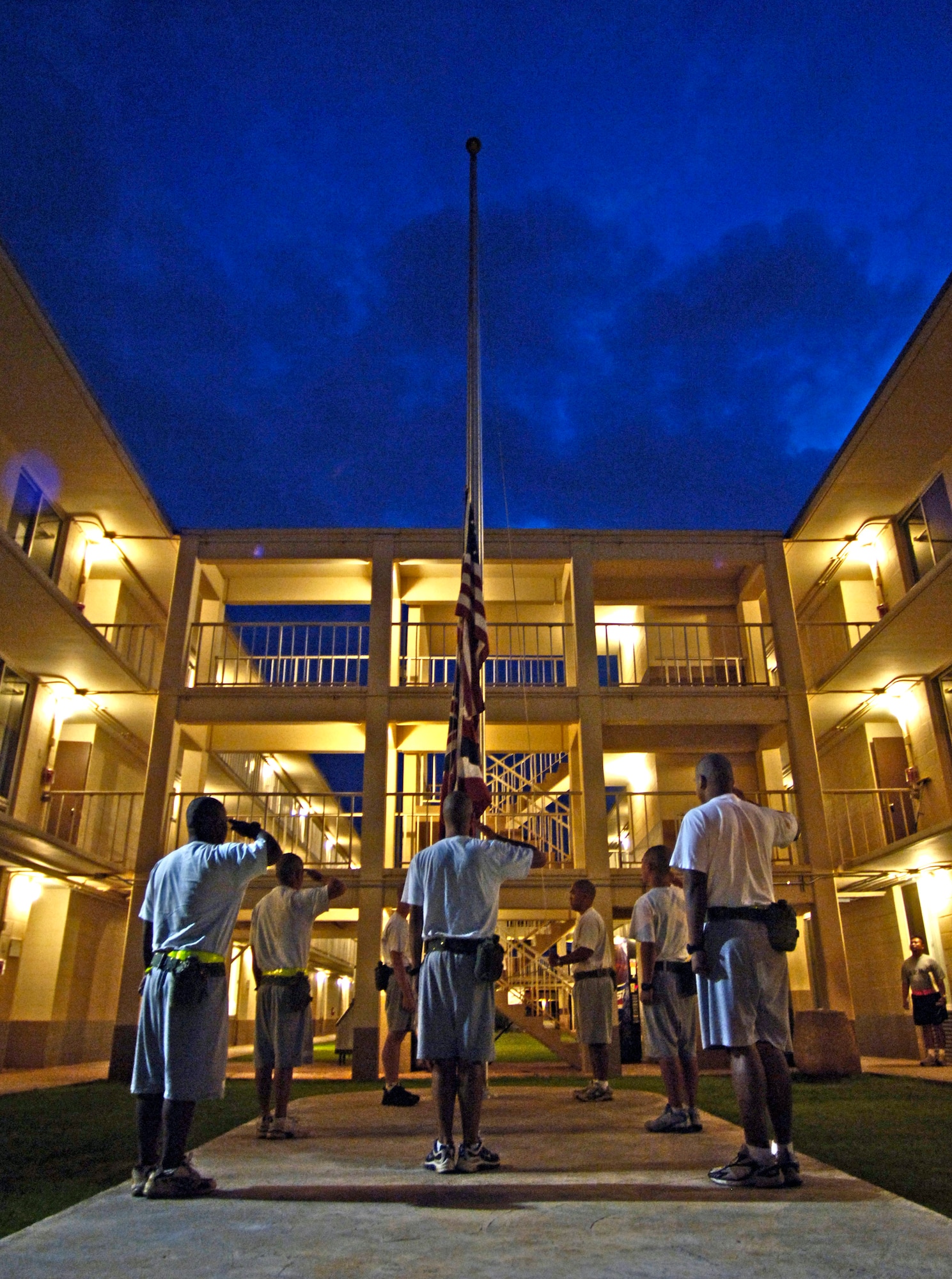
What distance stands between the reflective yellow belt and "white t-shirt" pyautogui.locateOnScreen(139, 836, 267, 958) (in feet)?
0.04

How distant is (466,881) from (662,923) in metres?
2.29

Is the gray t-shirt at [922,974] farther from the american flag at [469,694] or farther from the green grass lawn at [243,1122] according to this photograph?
the american flag at [469,694]

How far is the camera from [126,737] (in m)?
18.8

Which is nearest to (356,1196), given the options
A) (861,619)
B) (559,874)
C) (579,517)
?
(559,874)

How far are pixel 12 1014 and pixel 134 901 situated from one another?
2.98 m

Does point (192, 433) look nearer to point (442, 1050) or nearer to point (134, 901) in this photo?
point (134, 901)

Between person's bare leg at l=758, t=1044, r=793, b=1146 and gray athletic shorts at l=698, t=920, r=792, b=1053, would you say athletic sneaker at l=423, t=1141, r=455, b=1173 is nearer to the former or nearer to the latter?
gray athletic shorts at l=698, t=920, r=792, b=1053

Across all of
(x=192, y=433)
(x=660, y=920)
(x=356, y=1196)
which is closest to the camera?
(x=356, y=1196)

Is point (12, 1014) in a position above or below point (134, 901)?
below

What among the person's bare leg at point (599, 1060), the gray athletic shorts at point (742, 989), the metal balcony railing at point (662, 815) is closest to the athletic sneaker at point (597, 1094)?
the person's bare leg at point (599, 1060)

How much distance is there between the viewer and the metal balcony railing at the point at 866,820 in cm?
1589

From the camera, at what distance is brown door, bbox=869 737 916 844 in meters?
16.1

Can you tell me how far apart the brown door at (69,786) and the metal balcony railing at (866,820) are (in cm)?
1265

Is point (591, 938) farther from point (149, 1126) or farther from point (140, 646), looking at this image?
point (140, 646)
